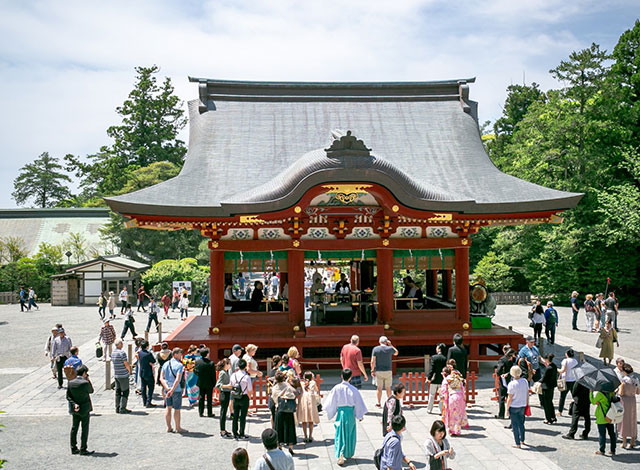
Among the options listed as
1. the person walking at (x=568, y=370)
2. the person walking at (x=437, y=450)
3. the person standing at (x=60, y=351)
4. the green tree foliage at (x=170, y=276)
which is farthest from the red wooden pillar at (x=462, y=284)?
the green tree foliage at (x=170, y=276)

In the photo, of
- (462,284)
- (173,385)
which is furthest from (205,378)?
(462,284)

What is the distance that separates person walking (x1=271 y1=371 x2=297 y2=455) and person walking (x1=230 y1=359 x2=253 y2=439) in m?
0.87

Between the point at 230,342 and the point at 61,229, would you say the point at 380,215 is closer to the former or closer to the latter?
the point at 230,342

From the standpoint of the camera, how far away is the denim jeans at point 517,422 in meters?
10.5

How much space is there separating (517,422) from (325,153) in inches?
367

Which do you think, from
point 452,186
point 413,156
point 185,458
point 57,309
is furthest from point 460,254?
point 57,309

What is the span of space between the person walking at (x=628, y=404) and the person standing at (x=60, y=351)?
14098 millimetres

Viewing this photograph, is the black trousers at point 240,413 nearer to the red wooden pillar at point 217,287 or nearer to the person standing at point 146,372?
the person standing at point 146,372

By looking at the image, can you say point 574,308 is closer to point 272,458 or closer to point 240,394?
point 240,394

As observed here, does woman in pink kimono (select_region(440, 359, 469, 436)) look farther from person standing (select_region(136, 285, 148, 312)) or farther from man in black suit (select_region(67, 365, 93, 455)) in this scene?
person standing (select_region(136, 285, 148, 312))

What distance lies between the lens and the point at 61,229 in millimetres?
52531

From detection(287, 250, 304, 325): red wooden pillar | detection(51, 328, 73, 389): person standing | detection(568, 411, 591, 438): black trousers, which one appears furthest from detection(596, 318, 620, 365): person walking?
detection(51, 328, 73, 389): person standing

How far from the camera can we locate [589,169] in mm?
34469

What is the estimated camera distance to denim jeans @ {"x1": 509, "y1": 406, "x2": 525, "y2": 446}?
10508 millimetres
